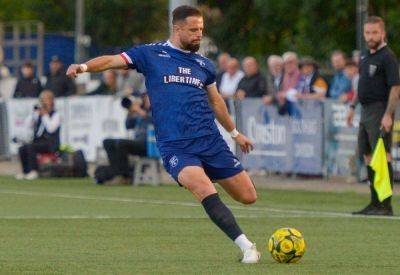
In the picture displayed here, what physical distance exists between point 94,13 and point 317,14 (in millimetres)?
20041

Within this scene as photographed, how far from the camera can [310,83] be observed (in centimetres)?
2391

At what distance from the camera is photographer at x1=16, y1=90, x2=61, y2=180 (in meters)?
25.4

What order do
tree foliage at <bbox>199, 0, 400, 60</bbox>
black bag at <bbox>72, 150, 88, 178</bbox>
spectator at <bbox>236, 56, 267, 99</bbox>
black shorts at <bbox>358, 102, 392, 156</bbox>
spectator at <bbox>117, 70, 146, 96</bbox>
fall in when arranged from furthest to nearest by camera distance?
tree foliage at <bbox>199, 0, 400, 60</bbox>
spectator at <bbox>117, 70, 146, 96</bbox>
black bag at <bbox>72, 150, 88, 178</bbox>
spectator at <bbox>236, 56, 267, 99</bbox>
black shorts at <bbox>358, 102, 392, 156</bbox>

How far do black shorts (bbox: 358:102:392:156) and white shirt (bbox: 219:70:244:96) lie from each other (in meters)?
8.91

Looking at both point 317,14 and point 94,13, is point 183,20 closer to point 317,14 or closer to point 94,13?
point 317,14

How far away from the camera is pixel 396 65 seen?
16.5m

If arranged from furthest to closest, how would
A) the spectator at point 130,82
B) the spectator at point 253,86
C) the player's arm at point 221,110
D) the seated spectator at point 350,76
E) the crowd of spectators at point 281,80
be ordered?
the spectator at point 130,82, the spectator at point 253,86, the crowd of spectators at point 281,80, the seated spectator at point 350,76, the player's arm at point 221,110

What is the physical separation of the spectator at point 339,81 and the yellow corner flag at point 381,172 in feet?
21.1

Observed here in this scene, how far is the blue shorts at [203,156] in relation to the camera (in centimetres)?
1182

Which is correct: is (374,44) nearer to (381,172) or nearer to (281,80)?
(381,172)

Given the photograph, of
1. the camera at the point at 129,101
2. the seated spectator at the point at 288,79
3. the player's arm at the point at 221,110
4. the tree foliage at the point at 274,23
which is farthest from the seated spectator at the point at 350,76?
the tree foliage at the point at 274,23

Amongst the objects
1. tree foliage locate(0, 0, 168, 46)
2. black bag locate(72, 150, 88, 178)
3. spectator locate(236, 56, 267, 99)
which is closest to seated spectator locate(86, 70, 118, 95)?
black bag locate(72, 150, 88, 178)

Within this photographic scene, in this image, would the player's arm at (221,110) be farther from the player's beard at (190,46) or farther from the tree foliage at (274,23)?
the tree foliage at (274,23)

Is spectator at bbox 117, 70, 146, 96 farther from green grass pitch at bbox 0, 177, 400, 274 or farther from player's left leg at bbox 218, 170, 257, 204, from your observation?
player's left leg at bbox 218, 170, 257, 204
